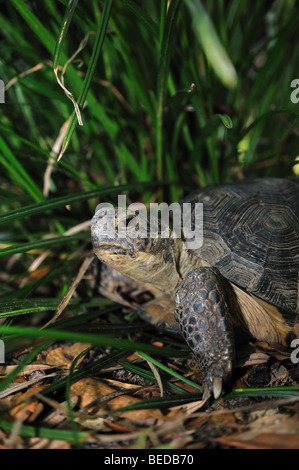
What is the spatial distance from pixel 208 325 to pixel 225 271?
1.20 feet

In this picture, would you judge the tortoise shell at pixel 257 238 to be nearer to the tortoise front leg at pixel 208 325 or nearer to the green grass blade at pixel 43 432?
the tortoise front leg at pixel 208 325

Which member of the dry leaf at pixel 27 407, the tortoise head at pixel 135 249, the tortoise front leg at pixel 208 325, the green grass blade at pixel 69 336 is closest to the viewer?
the green grass blade at pixel 69 336

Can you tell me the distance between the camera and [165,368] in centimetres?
183

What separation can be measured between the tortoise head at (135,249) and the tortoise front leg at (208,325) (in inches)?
10.2

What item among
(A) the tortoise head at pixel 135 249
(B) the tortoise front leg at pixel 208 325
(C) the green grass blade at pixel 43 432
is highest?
(A) the tortoise head at pixel 135 249

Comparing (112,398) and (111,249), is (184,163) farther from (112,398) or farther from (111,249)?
(112,398)

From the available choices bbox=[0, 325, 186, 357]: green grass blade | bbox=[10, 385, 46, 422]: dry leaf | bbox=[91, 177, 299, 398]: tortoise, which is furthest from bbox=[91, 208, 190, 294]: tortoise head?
bbox=[10, 385, 46, 422]: dry leaf

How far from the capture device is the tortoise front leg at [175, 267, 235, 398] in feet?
5.83

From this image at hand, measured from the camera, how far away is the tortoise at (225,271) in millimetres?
1862

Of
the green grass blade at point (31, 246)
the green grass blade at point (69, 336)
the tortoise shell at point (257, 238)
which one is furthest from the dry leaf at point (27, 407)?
the tortoise shell at point (257, 238)

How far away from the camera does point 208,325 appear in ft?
6.06

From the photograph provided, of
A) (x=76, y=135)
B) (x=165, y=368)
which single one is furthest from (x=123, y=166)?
(x=165, y=368)

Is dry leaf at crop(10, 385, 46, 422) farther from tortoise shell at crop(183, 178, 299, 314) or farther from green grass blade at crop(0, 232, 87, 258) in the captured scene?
tortoise shell at crop(183, 178, 299, 314)

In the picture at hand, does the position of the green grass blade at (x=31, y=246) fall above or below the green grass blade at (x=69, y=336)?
above
